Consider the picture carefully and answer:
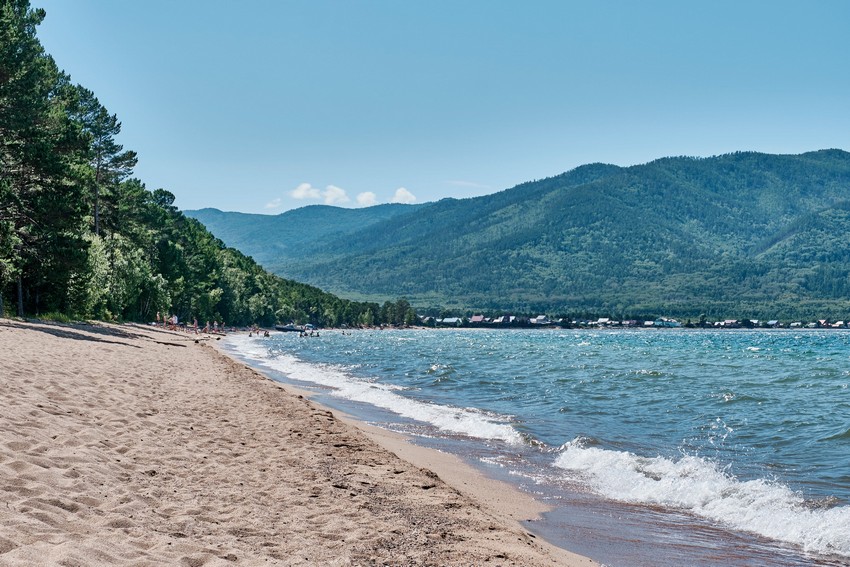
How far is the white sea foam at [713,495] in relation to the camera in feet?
32.2

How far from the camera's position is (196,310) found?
367 feet

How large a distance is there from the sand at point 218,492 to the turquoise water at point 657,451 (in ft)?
4.48

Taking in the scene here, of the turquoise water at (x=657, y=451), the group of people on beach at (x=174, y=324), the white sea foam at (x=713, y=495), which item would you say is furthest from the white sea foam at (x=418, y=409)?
the group of people on beach at (x=174, y=324)

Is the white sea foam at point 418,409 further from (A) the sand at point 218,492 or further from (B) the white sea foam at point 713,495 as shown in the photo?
(A) the sand at point 218,492

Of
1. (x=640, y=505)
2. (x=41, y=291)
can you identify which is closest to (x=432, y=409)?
(x=640, y=505)

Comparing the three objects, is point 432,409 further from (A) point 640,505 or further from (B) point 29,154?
(B) point 29,154

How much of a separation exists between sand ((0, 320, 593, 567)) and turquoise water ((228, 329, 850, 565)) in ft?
4.48

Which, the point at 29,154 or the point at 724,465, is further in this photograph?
the point at 29,154

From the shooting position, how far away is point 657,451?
52.1 ft

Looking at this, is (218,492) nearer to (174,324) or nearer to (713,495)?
(713,495)

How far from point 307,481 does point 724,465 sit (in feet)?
29.6

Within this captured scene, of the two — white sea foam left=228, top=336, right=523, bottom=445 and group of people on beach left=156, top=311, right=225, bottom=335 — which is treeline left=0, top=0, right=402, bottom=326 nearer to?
group of people on beach left=156, top=311, right=225, bottom=335

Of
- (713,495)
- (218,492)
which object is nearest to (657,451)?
(713,495)

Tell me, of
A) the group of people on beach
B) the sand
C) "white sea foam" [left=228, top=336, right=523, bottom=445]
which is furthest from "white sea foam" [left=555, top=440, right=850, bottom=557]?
the group of people on beach
